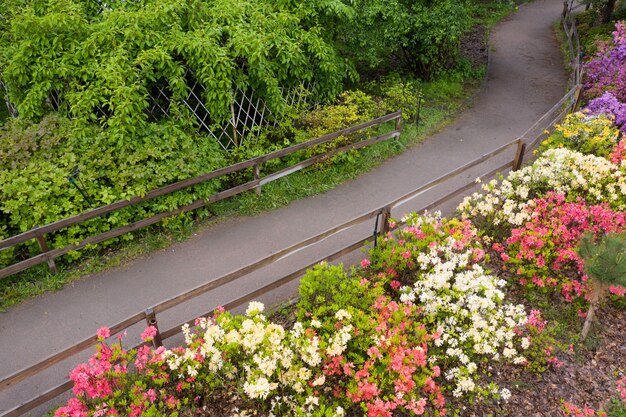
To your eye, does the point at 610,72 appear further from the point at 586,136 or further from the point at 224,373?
the point at 224,373

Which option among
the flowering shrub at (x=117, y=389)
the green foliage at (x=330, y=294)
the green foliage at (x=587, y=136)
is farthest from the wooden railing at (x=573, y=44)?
the flowering shrub at (x=117, y=389)

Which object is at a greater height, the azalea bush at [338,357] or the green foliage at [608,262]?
the green foliage at [608,262]

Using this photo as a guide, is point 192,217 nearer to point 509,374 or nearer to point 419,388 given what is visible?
point 419,388

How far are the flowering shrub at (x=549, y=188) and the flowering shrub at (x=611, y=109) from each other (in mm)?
3070

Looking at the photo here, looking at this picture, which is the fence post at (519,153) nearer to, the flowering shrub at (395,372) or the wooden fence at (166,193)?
the wooden fence at (166,193)

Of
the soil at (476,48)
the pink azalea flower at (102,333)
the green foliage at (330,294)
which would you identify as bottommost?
the green foliage at (330,294)

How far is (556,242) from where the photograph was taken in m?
7.10

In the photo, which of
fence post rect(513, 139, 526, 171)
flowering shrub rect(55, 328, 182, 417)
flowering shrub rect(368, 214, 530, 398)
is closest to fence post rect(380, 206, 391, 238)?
flowering shrub rect(368, 214, 530, 398)

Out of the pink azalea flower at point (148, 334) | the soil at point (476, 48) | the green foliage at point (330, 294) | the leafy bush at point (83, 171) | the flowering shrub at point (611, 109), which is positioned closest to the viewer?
the pink azalea flower at point (148, 334)

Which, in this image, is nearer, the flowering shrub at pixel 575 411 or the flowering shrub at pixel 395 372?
the flowering shrub at pixel 395 372

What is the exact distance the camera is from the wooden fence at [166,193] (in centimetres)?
744

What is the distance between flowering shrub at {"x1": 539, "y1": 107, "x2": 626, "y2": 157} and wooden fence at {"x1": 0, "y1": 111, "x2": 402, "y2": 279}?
3816 mm

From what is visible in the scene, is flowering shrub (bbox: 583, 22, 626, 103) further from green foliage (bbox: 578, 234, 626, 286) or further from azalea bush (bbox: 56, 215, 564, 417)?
azalea bush (bbox: 56, 215, 564, 417)

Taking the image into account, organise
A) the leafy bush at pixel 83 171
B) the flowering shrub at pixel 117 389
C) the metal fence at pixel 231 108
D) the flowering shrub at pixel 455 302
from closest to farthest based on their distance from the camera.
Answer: the flowering shrub at pixel 117 389 < the flowering shrub at pixel 455 302 < the leafy bush at pixel 83 171 < the metal fence at pixel 231 108
